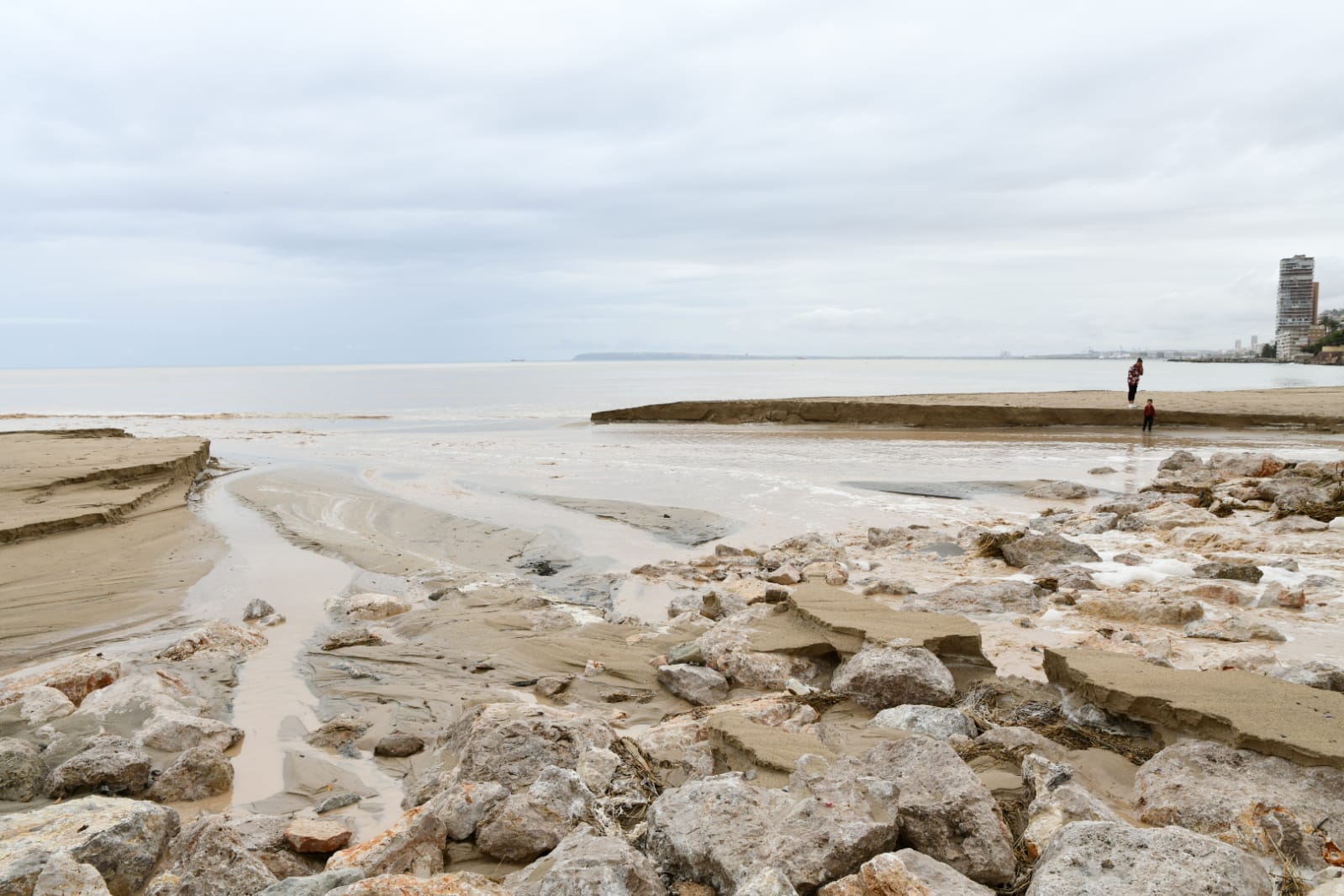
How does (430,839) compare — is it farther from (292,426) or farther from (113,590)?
(292,426)

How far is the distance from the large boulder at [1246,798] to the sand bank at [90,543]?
7.09 metres

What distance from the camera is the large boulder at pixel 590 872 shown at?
96.0 inches

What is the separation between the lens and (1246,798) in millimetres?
2861

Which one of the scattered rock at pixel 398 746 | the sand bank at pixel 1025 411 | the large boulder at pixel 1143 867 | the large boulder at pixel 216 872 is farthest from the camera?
the sand bank at pixel 1025 411

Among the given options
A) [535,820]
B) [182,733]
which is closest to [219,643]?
[182,733]

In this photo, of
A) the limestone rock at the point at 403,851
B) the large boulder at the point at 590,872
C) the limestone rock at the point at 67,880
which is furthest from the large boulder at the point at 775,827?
the limestone rock at the point at 67,880

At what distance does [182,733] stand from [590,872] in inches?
106

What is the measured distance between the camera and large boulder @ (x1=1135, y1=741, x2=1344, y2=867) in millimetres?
2662

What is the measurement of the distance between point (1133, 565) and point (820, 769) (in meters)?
5.39

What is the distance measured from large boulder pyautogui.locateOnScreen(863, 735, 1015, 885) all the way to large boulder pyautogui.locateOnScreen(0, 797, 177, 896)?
9.17 feet

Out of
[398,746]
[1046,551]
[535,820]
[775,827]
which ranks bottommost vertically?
[398,746]

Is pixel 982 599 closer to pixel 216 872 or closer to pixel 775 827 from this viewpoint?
pixel 775 827

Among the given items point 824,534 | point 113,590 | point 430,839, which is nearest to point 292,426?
point 113,590

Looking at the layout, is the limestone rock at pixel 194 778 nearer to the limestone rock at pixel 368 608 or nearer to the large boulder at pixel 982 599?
the limestone rock at pixel 368 608
